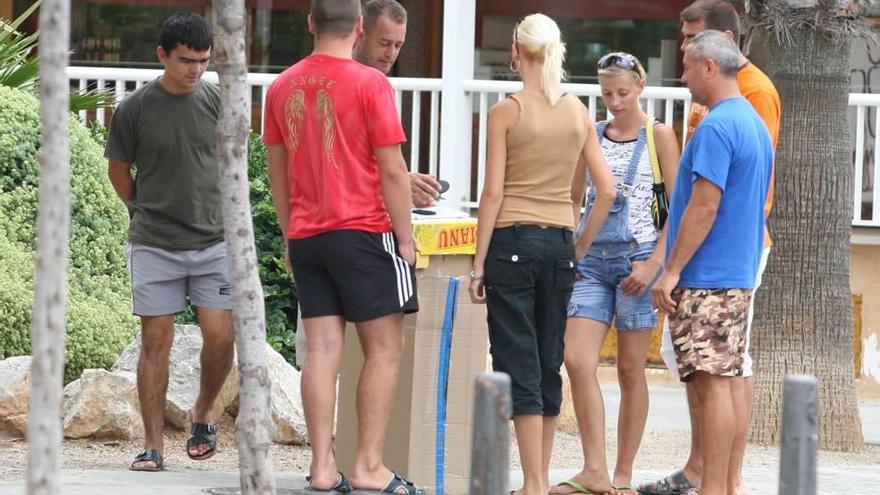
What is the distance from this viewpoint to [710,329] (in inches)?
230

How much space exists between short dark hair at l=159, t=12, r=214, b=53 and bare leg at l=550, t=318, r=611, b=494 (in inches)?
72.4

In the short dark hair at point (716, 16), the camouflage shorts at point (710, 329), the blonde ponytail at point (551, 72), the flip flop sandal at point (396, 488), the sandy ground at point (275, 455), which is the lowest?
the sandy ground at point (275, 455)

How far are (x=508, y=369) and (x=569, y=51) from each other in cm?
894

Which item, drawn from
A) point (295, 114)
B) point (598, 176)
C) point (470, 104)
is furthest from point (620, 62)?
point (470, 104)

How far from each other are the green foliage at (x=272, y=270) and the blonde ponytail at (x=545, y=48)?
13.1ft

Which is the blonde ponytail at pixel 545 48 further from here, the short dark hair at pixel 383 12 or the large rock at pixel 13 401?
the large rock at pixel 13 401

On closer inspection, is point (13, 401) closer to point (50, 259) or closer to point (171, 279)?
point (171, 279)

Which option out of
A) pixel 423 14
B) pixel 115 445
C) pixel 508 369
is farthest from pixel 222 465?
pixel 423 14

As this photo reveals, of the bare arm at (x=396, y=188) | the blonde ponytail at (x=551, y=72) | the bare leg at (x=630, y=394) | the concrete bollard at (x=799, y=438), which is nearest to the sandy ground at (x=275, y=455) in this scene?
the bare leg at (x=630, y=394)

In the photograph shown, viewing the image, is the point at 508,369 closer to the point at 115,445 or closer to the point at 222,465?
the point at 222,465

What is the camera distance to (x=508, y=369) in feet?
19.4

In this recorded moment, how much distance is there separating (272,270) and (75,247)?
59.1 inches

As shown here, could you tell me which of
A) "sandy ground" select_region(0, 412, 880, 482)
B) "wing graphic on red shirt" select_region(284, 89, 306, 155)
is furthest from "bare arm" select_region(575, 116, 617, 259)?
"sandy ground" select_region(0, 412, 880, 482)

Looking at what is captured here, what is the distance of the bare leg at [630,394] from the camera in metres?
6.46
